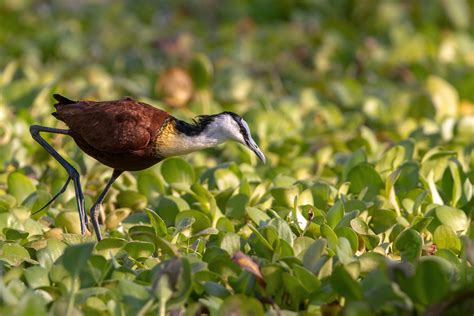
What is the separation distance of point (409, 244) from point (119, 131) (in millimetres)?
1189

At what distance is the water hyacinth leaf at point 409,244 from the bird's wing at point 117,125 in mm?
1047

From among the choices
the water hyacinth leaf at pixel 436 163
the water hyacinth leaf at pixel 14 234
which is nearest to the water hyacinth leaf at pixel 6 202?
the water hyacinth leaf at pixel 14 234

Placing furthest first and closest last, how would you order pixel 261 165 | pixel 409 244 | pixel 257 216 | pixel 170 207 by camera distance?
pixel 261 165
pixel 170 207
pixel 257 216
pixel 409 244

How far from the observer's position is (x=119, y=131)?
3.78 metres

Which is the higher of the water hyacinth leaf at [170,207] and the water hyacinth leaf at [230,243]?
the water hyacinth leaf at [230,243]

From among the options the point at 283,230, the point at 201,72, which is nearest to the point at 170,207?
the point at 283,230

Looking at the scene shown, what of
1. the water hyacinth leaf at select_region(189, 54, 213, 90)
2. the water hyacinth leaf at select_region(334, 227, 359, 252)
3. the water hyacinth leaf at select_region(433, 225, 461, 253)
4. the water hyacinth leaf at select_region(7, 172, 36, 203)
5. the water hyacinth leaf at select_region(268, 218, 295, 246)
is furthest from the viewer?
the water hyacinth leaf at select_region(189, 54, 213, 90)

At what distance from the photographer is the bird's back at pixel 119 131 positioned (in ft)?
12.4

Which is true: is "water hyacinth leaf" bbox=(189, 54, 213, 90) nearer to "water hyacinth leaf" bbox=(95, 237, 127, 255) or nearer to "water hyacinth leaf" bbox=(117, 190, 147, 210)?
"water hyacinth leaf" bbox=(117, 190, 147, 210)

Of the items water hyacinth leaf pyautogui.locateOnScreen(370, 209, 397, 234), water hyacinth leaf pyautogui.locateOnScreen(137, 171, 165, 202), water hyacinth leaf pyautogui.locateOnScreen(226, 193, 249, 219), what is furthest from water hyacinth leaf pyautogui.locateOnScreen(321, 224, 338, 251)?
water hyacinth leaf pyautogui.locateOnScreen(137, 171, 165, 202)

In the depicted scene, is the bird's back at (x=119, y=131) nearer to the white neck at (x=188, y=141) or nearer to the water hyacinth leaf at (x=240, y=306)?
the white neck at (x=188, y=141)

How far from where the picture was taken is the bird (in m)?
3.80

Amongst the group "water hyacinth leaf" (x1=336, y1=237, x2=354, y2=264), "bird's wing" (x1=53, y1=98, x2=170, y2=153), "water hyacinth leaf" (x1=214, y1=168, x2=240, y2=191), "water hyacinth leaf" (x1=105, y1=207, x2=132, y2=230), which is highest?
"bird's wing" (x1=53, y1=98, x2=170, y2=153)

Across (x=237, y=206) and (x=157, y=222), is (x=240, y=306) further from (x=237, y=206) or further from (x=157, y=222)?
(x=237, y=206)
